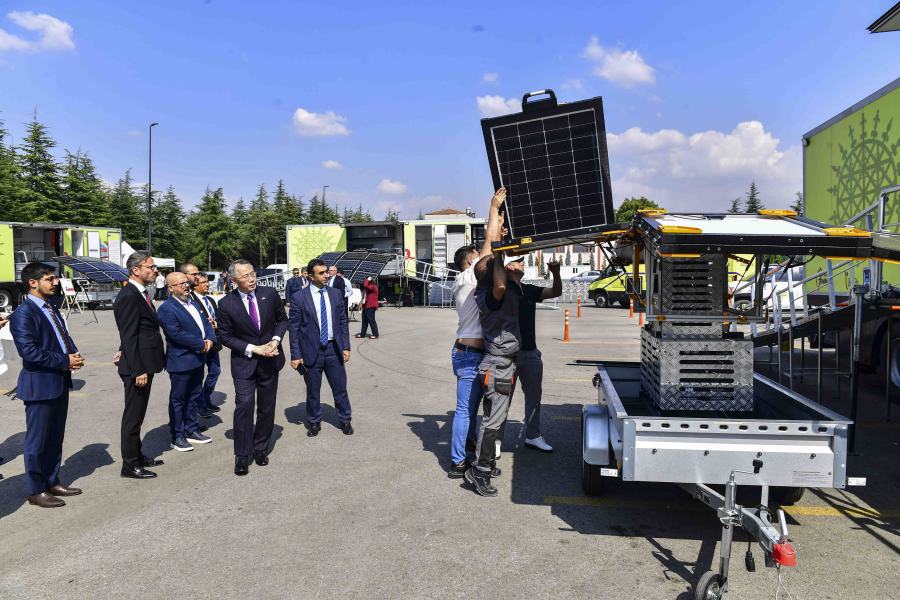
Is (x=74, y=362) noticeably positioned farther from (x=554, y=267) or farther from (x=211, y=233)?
(x=211, y=233)

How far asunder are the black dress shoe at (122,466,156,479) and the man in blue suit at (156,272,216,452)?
748 millimetres

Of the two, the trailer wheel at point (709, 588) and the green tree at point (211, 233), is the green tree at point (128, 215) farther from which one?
the trailer wheel at point (709, 588)

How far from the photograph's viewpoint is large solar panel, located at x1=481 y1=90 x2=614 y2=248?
5109 millimetres

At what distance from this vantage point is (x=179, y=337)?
5.82 meters

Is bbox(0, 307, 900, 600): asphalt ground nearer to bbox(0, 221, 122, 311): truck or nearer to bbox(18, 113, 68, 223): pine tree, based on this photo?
bbox(0, 221, 122, 311): truck

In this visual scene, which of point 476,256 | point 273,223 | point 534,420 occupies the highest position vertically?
point 273,223

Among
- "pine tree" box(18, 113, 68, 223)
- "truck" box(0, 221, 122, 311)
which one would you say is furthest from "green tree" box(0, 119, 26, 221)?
"truck" box(0, 221, 122, 311)

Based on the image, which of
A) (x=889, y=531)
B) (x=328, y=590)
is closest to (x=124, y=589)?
(x=328, y=590)

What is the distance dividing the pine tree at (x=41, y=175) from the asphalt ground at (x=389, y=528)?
4224cm

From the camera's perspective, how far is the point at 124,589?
3.36 meters

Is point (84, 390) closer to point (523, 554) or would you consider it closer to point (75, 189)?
point (523, 554)

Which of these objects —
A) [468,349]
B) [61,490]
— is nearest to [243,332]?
[61,490]

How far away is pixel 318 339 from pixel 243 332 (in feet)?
3.77

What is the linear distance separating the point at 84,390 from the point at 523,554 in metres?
7.75
